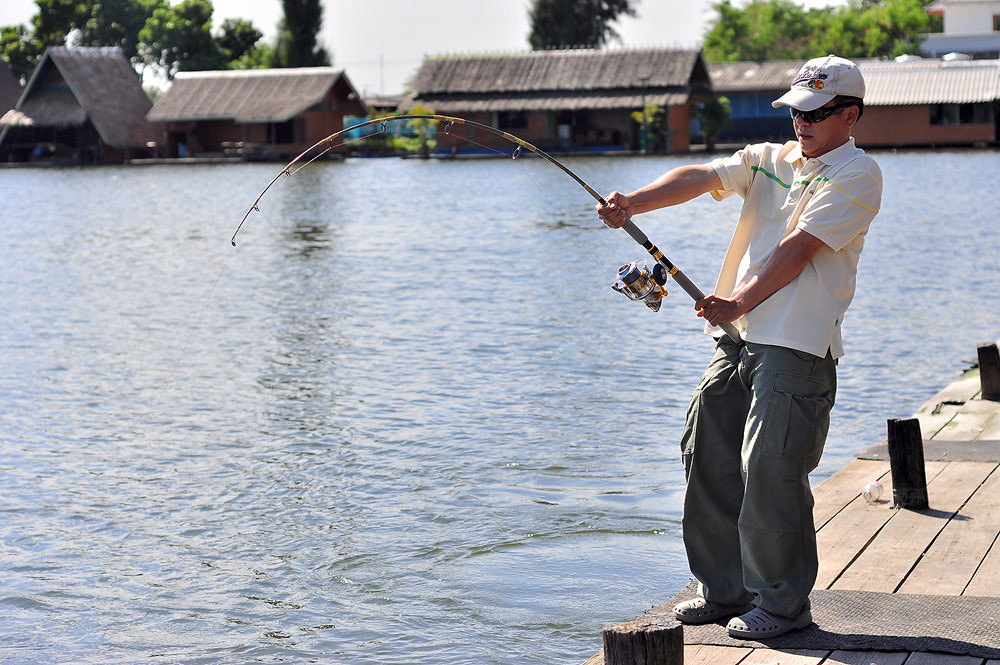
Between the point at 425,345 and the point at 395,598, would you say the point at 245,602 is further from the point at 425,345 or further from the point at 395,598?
the point at 425,345


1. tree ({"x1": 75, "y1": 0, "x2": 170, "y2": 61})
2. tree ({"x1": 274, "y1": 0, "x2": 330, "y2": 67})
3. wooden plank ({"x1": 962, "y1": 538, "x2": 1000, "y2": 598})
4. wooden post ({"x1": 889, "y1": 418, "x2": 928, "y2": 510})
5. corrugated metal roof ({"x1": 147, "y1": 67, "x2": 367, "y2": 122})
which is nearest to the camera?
wooden plank ({"x1": 962, "y1": 538, "x2": 1000, "y2": 598})

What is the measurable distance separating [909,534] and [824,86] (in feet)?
6.70

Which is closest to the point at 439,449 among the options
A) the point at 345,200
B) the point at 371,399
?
the point at 371,399

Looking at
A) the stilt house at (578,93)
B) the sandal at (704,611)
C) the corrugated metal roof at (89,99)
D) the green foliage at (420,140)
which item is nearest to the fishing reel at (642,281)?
the sandal at (704,611)

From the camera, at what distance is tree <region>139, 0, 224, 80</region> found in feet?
223

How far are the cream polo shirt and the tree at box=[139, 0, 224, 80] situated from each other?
67722mm

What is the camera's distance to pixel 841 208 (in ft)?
11.4

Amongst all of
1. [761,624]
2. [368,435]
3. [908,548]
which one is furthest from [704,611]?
[368,435]

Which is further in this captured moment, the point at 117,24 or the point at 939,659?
the point at 117,24

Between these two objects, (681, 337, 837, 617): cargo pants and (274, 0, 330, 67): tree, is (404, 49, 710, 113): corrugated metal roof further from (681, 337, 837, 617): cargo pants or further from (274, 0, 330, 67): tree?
(681, 337, 837, 617): cargo pants

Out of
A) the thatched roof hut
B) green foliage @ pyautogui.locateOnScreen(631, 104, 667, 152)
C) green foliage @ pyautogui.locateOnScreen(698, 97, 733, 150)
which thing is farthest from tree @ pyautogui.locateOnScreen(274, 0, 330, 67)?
green foliage @ pyautogui.locateOnScreen(698, 97, 733, 150)

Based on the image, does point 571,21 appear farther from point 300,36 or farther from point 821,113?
point 821,113

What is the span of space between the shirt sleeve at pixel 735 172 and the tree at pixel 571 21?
6593 centimetres

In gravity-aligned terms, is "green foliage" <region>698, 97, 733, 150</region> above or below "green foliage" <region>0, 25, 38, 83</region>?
below
